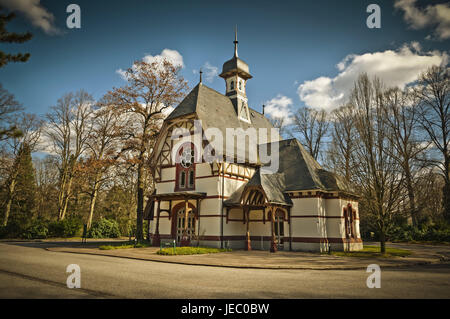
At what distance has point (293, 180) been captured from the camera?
838 inches

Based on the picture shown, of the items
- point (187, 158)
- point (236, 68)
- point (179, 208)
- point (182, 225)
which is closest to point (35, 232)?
point (179, 208)

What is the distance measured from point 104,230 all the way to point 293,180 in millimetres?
22928

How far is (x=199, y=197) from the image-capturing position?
20.7 metres

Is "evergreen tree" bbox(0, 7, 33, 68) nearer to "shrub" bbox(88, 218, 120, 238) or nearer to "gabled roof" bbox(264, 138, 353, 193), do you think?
"gabled roof" bbox(264, 138, 353, 193)

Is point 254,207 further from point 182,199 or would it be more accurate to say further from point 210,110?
point 210,110

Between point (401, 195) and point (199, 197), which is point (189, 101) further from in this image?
point (401, 195)

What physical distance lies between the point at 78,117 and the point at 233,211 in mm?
22259

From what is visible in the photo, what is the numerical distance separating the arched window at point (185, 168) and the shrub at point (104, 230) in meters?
15.3

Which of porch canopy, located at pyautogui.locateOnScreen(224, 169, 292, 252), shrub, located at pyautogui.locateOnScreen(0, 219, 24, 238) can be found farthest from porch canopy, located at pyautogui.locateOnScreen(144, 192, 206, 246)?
shrub, located at pyautogui.locateOnScreen(0, 219, 24, 238)

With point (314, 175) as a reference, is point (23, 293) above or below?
below

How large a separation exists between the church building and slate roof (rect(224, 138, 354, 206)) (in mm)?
73

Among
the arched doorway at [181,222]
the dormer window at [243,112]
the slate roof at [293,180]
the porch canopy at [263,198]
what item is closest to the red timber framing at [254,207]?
the porch canopy at [263,198]
